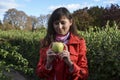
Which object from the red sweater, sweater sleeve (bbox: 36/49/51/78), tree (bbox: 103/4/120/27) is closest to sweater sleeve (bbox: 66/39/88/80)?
the red sweater

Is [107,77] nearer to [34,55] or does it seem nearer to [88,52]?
[88,52]

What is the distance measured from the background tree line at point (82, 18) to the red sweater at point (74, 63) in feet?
46.0

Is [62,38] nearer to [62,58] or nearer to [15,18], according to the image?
[62,58]

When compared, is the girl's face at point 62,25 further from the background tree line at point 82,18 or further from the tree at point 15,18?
the tree at point 15,18

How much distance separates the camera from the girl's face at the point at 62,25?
12.3 ft

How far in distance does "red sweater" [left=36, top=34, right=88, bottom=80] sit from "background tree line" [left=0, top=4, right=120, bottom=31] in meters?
14.0

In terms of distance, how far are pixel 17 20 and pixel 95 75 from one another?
33598mm

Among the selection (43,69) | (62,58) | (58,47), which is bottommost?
(43,69)

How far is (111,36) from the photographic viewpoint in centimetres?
734

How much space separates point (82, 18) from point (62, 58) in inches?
1097

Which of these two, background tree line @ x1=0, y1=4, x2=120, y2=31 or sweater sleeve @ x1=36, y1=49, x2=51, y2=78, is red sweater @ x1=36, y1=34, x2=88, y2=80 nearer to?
sweater sleeve @ x1=36, y1=49, x2=51, y2=78

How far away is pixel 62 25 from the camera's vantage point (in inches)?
148

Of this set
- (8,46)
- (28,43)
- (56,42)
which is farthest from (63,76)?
(28,43)

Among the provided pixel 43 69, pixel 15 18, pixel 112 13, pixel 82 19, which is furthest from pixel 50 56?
pixel 15 18
